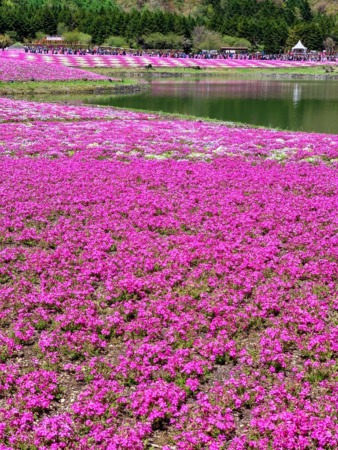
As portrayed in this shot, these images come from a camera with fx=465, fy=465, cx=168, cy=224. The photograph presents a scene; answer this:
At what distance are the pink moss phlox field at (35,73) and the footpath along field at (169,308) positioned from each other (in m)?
58.4

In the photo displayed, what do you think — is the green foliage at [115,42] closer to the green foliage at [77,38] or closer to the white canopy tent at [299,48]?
the green foliage at [77,38]

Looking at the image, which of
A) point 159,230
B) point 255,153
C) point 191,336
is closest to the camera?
point 191,336

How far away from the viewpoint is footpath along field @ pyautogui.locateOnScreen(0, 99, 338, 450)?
7559 millimetres

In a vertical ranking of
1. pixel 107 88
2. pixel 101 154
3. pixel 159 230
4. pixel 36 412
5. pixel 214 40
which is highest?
pixel 214 40

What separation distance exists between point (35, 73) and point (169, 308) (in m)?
76.5

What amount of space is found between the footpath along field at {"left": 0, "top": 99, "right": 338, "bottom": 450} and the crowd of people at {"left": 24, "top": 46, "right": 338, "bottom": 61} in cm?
12992

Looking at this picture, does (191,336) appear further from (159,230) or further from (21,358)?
(159,230)

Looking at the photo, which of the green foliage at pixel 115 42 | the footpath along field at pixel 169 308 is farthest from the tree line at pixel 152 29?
the footpath along field at pixel 169 308

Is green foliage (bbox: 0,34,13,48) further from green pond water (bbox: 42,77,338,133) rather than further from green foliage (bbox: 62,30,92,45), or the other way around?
green pond water (bbox: 42,77,338,133)

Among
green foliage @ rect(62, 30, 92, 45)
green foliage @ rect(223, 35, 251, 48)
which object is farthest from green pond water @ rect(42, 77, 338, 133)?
green foliage @ rect(223, 35, 251, 48)

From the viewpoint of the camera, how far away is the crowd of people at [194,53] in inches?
5580

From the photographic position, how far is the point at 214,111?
180 feet

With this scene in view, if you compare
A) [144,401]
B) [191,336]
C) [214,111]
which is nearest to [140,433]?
[144,401]

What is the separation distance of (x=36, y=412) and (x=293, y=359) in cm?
494
